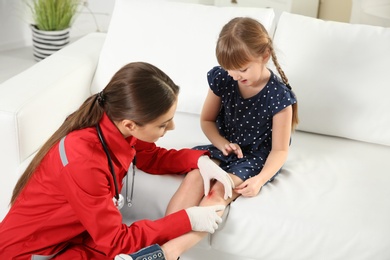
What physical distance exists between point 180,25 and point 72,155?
2.96 feet

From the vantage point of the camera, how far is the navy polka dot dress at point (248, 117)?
1.82 m

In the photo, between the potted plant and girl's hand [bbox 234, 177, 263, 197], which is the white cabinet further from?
girl's hand [bbox 234, 177, 263, 197]

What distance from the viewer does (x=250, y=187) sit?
1.73m

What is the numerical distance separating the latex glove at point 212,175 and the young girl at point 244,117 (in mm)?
22

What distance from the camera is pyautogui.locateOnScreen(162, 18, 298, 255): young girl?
1.72m

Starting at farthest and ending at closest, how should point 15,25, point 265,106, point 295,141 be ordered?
1. point 15,25
2. point 295,141
3. point 265,106

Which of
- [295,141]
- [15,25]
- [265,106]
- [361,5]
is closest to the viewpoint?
[265,106]

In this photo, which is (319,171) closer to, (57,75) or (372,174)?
(372,174)

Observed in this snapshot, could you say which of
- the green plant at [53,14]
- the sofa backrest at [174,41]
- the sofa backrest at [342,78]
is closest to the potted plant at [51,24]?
the green plant at [53,14]

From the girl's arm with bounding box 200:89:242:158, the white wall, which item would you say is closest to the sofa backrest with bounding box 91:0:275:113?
the girl's arm with bounding box 200:89:242:158

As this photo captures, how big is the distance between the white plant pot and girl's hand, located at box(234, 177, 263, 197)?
2068 millimetres

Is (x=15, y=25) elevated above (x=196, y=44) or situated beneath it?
situated beneath

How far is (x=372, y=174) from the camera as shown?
1.88 meters

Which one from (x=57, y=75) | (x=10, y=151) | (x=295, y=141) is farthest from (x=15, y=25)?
(x=295, y=141)
